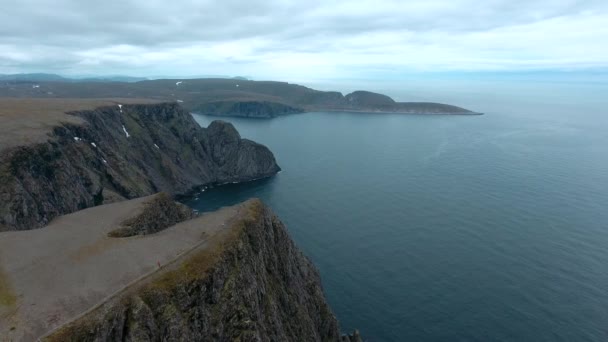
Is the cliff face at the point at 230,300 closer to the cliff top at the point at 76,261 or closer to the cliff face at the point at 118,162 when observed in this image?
the cliff top at the point at 76,261

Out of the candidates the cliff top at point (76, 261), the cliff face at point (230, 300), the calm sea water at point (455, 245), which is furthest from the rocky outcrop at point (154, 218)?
the calm sea water at point (455, 245)

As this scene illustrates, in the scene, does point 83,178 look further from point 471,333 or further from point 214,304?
point 471,333

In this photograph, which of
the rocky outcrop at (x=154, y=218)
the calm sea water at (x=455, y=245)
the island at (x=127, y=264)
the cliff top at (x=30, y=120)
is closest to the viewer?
the island at (x=127, y=264)

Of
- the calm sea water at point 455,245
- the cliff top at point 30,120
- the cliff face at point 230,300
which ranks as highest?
the cliff top at point 30,120

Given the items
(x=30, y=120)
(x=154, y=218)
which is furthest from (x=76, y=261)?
(x=30, y=120)

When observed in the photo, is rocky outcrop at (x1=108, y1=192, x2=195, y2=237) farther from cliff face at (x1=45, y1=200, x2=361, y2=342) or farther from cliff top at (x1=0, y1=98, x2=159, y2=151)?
cliff top at (x1=0, y1=98, x2=159, y2=151)

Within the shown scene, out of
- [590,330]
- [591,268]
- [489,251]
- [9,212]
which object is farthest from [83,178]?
[591,268]

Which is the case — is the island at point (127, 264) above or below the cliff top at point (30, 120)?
below
